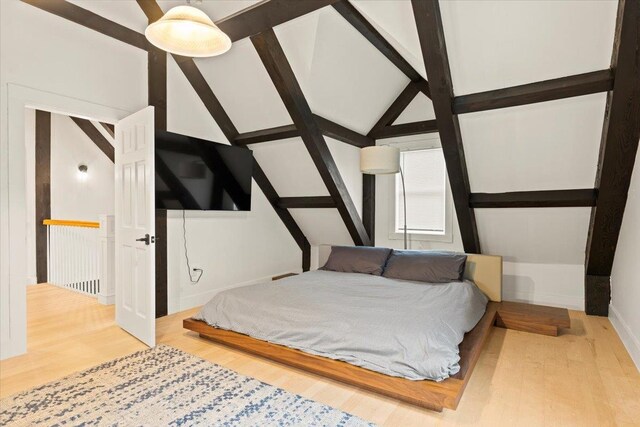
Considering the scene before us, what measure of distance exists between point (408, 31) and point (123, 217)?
3.16 metres

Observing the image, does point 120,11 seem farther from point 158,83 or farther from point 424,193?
point 424,193

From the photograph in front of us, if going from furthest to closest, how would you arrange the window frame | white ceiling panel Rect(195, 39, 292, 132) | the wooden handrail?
the window frame
the wooden handrail
white ceiling panel Rect(195, 39, 292, 132)

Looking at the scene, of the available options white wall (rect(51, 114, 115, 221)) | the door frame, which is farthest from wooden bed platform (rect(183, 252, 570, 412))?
white wall (rect(51, 114, 115, 221))

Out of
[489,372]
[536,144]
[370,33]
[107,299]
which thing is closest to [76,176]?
[107,299]

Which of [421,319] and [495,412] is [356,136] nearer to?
[421,319]

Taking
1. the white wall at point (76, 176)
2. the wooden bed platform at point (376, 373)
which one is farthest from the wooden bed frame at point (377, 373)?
the white wall at point (76, 176)

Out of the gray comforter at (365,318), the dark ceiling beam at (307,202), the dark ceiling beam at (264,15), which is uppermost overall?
the dark ceiling beam at (264,15)

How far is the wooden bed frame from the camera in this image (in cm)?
201

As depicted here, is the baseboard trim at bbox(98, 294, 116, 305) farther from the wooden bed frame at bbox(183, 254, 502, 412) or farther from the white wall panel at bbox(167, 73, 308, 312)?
the wooden bed frame at bbox(183, 254, 502, 412)

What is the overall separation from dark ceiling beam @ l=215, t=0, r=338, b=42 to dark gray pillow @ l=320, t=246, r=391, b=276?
2.65m

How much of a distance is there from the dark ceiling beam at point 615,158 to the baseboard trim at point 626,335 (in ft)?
0.92

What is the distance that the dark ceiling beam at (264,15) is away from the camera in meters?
2.82

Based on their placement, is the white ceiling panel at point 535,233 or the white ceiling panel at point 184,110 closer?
the white ceiling panel at point 535,233

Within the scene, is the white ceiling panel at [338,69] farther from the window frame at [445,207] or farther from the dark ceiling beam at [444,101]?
the dark ceiling beam at [444,101]
